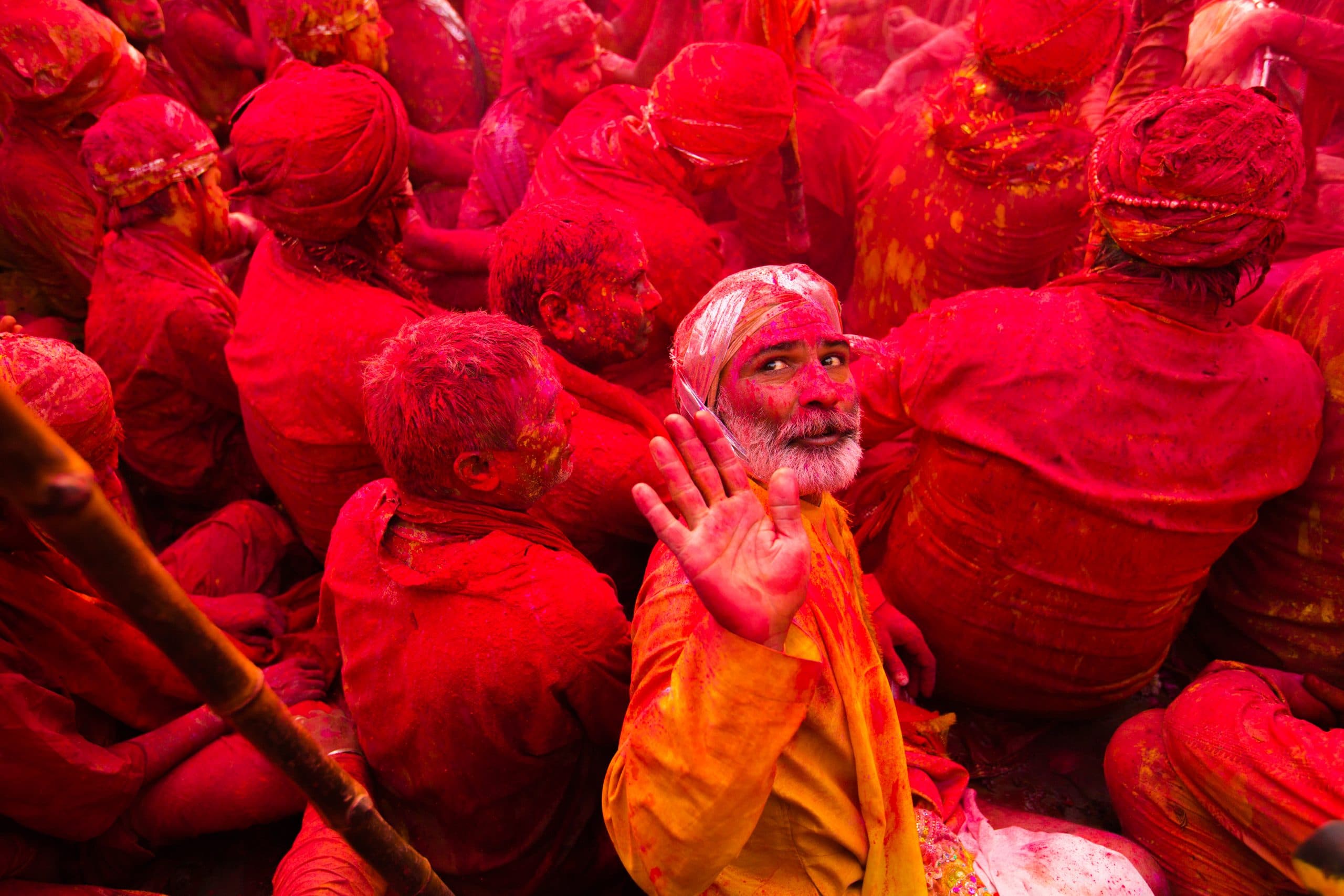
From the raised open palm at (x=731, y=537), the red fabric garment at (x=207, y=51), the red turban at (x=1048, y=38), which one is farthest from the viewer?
the red fabric garment at (x=207, y=51)

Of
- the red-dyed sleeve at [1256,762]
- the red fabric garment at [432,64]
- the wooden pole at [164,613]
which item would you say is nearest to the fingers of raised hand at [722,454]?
the wooden pole at [164,613]

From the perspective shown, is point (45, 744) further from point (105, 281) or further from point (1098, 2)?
point (1098, 2)

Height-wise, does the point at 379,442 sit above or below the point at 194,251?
above

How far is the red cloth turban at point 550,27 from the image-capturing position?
13.2ft

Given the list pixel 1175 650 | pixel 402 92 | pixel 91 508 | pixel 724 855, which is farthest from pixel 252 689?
pixel 402 92

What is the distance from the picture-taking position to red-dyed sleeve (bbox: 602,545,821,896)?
1301 mm

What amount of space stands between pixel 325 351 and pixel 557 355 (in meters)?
0.84

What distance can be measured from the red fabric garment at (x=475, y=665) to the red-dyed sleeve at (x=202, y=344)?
164 cm

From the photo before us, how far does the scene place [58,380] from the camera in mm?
2307

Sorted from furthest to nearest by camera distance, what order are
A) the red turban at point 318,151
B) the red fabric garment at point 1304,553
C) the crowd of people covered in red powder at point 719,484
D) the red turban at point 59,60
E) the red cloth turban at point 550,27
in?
the red cloth turban at point 550,27 < the red turban at point 59,60 < the red turban at point 318,151 < the red fabric garment at point 1304,553 < the crowd of people covered in red powder at point 719,484

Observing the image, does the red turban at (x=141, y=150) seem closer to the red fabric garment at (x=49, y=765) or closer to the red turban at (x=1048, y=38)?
the red fabric garment at (x=49, y=765)

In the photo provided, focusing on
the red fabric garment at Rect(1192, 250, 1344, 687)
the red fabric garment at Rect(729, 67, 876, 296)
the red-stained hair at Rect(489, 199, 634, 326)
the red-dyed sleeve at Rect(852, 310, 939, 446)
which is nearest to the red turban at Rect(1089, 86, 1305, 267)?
the red fabric garment at Rect(1192, 250, 1344, 687)

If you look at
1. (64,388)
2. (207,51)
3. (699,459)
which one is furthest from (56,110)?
(699,459)

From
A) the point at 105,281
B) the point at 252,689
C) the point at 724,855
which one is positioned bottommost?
the point at 105,281
